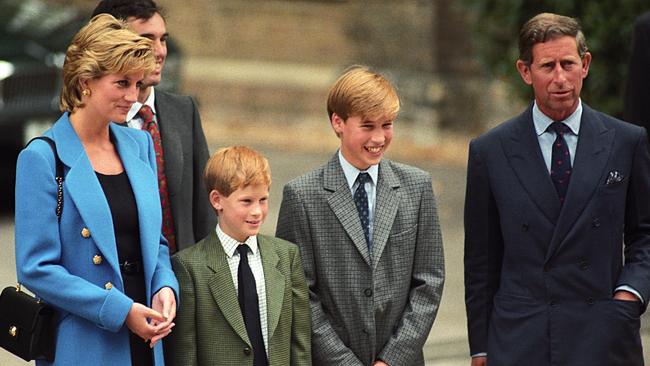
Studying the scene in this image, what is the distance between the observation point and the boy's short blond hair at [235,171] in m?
4.67

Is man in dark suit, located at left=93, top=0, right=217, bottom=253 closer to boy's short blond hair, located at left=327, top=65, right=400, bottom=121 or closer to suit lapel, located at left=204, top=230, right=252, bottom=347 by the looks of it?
suit lapel, located at left=204, top=230, right=252, bottom=347

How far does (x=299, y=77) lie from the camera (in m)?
16.8

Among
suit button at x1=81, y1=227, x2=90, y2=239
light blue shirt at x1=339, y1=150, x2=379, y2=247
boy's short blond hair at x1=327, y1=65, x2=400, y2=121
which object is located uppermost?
boy's short blond hair at x1=327, y1=65, x2=400, y2=121

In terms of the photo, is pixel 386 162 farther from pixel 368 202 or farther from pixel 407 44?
pixel 407 44

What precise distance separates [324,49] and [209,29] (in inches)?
56.1

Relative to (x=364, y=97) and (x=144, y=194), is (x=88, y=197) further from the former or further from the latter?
(x=364, y=97)

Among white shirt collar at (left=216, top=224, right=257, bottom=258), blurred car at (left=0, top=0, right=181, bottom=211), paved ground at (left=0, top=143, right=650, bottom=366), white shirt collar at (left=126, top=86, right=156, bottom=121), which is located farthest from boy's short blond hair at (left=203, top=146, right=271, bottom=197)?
blurred car at (left=0, top=0, right=181, bottom=211)

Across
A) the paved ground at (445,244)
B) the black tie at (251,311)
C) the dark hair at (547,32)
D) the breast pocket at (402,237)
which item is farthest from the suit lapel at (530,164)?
the paved ground at (445,244)

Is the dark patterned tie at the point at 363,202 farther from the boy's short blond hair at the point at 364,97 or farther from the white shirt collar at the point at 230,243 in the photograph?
the white shirt collar at the point at 230,243

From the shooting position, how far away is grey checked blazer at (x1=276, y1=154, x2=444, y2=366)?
4.90 m

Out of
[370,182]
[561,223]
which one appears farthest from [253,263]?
[561,223]

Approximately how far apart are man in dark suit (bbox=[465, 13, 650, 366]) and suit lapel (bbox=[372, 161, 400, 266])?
0.28 m

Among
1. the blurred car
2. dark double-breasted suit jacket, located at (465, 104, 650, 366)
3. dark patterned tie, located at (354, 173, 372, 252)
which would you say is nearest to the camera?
dark double-breasted suit jacket, located at (465, 104, 650, 366)

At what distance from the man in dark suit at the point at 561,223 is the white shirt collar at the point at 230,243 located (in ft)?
2.44
